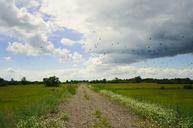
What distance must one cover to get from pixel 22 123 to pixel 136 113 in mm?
11731

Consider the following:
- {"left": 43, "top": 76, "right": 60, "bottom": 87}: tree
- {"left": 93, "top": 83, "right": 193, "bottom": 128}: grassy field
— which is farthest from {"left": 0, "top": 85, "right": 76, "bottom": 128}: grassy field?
{"left": 43, "top": 76, "right": 60, "bottom": 87}: tree

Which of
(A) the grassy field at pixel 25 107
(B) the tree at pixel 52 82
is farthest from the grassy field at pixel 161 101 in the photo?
(B) the tree at pixel 52 82

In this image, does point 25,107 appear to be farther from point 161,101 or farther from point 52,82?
point 52,82

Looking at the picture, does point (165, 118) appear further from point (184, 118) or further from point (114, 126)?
point (114, 126)

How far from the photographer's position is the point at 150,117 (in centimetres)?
2211

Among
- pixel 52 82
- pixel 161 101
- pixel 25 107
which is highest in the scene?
pixel 52 82

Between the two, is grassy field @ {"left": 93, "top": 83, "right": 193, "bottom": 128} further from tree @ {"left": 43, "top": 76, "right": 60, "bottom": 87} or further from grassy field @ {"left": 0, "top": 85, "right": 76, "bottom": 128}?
tree @ {"left": 43, "top": 76, "right": 60, "bottom": 87}

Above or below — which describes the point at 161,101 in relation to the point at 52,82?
below

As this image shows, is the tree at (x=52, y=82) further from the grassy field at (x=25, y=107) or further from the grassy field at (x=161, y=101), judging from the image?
the grassy field at (x=25, y=107)

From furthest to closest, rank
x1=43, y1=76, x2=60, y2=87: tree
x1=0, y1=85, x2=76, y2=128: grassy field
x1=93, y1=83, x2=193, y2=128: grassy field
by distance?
1. x1=43, y1=76, x2=60, y2=87: tree
2. x1=93, y1=83, x2=193, y2=128: grassy field
3. x1=0, y1=85, x2=76, y2=128: grassy field

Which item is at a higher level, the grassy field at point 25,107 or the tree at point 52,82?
the tree at point 52,82

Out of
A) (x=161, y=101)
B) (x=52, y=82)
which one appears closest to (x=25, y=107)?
(x=161, y=101)

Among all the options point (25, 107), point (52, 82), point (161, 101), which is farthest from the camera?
point (52, 82)

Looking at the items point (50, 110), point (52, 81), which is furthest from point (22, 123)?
point (52, 81)
